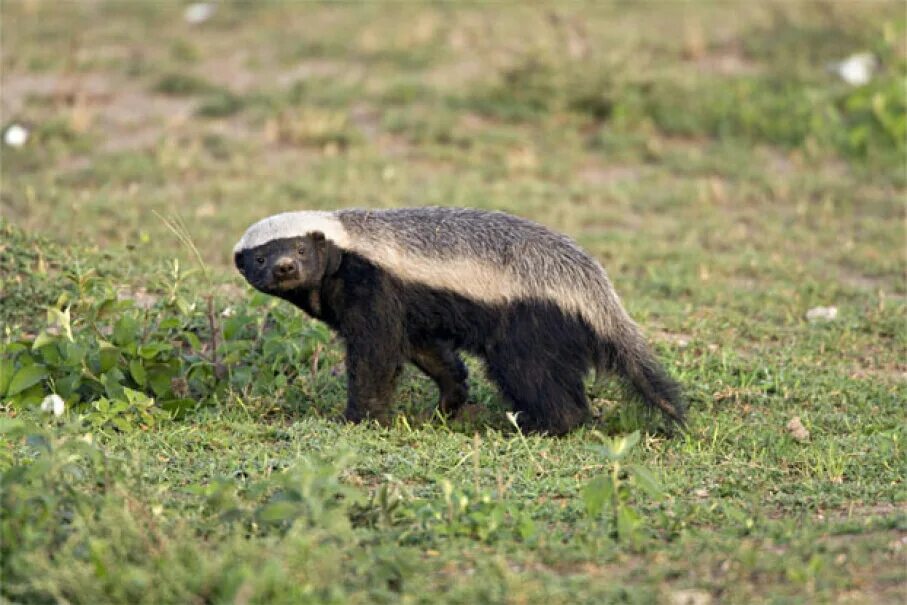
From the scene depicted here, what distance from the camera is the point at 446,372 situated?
21.5 feet

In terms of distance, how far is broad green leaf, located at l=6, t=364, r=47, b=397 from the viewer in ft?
20.3

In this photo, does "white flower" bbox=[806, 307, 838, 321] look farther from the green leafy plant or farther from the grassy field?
the green leafy plant

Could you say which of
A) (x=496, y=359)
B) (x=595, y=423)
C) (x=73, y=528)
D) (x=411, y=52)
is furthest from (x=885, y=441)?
(x=411, y=52)

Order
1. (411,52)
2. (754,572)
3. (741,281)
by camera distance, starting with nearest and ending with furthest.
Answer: (754,572) → (741,281) → (411,52)

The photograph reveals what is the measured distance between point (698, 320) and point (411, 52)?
20.3 ft

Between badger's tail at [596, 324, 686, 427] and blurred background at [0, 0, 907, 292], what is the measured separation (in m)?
2.67

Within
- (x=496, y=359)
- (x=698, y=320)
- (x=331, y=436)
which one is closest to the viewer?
(x=331, y=436)

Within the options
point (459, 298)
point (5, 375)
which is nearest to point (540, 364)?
point (459, 298)

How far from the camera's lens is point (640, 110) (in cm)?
1173

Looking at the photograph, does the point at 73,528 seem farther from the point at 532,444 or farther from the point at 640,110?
the point at 640,110

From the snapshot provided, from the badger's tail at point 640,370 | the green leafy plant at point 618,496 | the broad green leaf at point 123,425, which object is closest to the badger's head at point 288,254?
the broad green leaf at point 123,425

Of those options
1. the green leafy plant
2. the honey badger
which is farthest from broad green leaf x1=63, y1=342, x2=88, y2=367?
the green leafy plant

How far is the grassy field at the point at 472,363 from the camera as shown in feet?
13.8

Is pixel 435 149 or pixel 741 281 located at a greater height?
pixel 435 149
